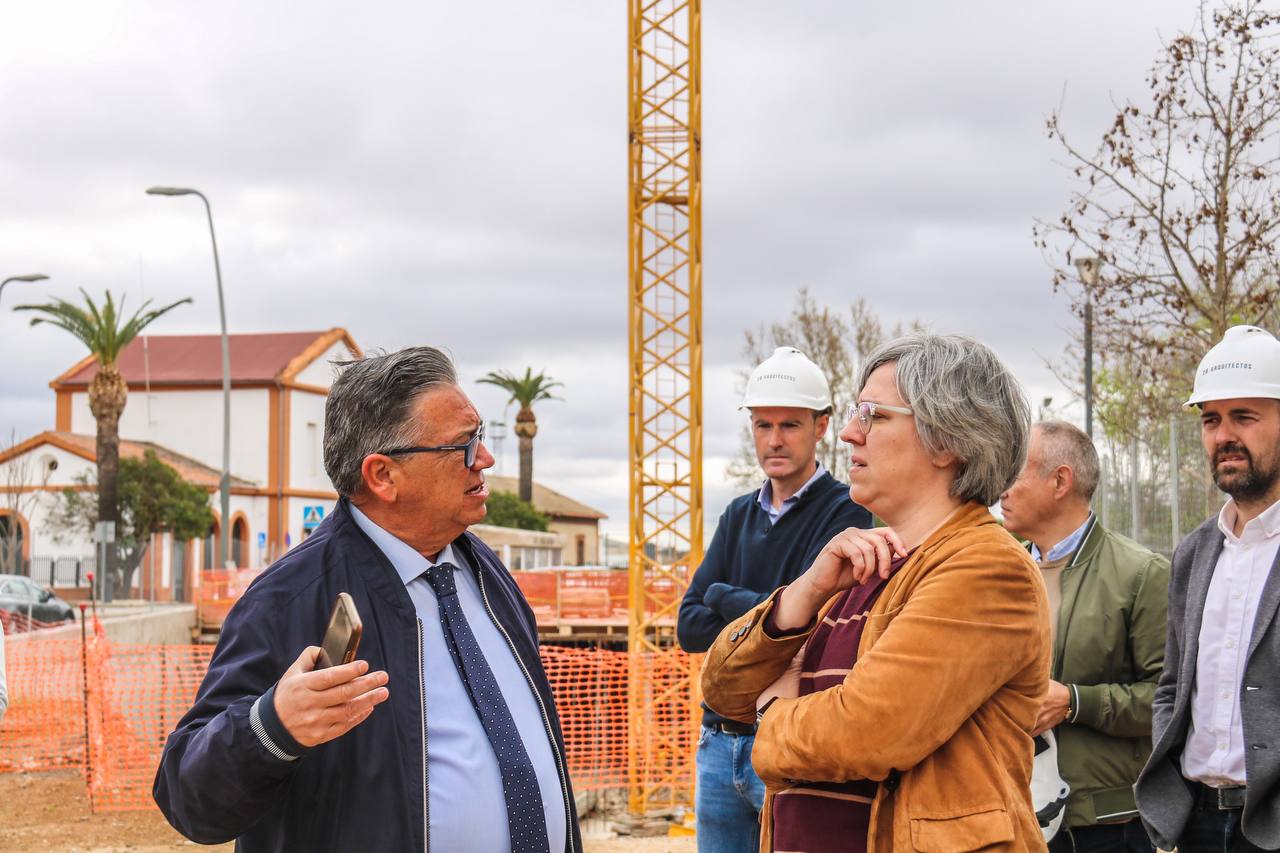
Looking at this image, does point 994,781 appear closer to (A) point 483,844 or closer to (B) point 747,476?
(A) point 483,844

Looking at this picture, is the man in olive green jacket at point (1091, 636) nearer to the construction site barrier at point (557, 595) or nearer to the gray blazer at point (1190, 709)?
the gray blazer at point (1190, 709)

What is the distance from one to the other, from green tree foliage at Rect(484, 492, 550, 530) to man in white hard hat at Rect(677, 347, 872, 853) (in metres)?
56.7

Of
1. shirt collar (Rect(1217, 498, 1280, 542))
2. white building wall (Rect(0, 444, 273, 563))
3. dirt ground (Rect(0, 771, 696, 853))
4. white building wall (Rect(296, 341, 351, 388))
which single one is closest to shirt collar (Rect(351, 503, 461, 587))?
shirt collar (Rect(1217, 498, 1280, 542))

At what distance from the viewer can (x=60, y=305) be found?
40.6 metres

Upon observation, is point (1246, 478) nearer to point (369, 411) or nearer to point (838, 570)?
point (838, 570)

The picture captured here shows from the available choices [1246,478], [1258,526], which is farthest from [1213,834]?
[1246,478]

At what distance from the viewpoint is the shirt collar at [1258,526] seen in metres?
3.64

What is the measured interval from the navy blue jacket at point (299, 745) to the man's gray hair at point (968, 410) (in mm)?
1135

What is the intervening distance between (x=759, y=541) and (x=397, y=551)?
176 cm

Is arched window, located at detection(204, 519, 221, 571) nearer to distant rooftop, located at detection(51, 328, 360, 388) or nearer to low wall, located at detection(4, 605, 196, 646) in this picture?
distant rooftop, located at detection(51, 328, 360, 388)

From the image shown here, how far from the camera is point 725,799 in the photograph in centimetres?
420

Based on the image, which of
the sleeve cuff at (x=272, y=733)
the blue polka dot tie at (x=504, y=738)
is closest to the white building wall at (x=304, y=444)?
the blue polka dot tie at (x=504, y=738)

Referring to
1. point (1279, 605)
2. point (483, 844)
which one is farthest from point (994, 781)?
point (1279, 605)

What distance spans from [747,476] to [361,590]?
107 feet
